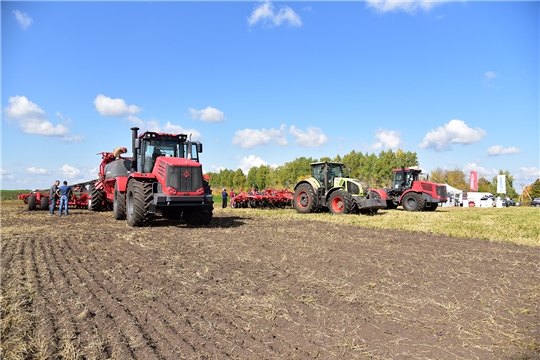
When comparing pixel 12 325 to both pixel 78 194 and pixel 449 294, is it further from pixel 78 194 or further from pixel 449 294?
pixel 78 194

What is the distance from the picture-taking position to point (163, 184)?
10438mm

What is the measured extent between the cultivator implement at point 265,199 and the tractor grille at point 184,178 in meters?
9.51

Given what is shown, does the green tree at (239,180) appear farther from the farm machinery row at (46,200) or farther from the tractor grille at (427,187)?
the farm machinery row at (46,200)

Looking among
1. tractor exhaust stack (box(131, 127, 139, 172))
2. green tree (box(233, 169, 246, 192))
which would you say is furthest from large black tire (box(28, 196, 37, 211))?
green tree (box(233, 169, 246, 192))

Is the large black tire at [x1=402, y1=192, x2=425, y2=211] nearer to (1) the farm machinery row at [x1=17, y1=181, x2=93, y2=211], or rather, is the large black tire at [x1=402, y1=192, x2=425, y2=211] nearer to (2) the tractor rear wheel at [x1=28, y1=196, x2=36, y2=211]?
(1) the farm machinery row at [x1=17, y1=181, x2=93, y2=211]

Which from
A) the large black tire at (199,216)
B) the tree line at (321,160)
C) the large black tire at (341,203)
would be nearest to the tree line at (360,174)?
the tree line at (321,160)

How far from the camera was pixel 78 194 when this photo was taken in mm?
18578

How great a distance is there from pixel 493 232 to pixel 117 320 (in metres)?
11.1

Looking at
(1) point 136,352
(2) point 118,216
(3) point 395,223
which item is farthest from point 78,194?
(1) point 136,352

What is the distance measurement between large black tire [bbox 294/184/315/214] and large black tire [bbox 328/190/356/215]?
2.93ft

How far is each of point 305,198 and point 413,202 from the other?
668 centimetres

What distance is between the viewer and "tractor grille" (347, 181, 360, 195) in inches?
642

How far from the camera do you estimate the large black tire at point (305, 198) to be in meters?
16.9

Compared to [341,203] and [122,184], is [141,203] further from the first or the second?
[341,203]
